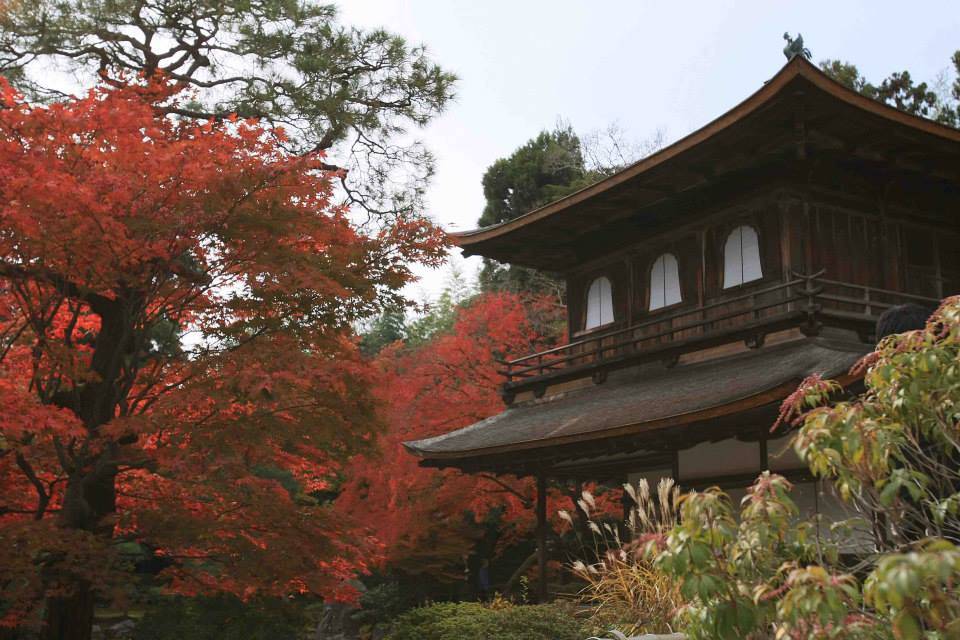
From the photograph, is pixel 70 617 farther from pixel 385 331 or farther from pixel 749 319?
pixel 385 331

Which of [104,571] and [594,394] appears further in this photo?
[594,394]

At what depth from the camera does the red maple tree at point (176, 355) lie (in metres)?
9.15

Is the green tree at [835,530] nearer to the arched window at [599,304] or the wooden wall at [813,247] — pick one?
the wooden wall at [813,247]

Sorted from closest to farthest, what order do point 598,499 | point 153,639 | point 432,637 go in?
point 432,637 < point 153,639 < point 598,499

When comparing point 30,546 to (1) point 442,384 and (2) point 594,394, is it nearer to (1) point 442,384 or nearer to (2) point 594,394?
(2) point 594,394

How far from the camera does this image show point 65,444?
1010cm

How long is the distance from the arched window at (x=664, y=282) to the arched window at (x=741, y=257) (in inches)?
42.2

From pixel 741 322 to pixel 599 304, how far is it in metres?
3.54

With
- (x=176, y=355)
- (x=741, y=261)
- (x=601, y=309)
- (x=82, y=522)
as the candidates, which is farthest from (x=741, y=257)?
(x=82, y=522)

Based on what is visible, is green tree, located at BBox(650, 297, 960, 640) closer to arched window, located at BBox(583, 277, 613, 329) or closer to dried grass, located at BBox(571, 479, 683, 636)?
dried grass, located at BBox(571, 479, 683, 636)

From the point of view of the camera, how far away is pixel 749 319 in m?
13.7

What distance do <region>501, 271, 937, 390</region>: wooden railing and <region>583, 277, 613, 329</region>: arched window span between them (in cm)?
33

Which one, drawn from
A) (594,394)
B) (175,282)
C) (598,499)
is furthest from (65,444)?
(598,499)

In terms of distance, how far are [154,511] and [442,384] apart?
34.3ft
